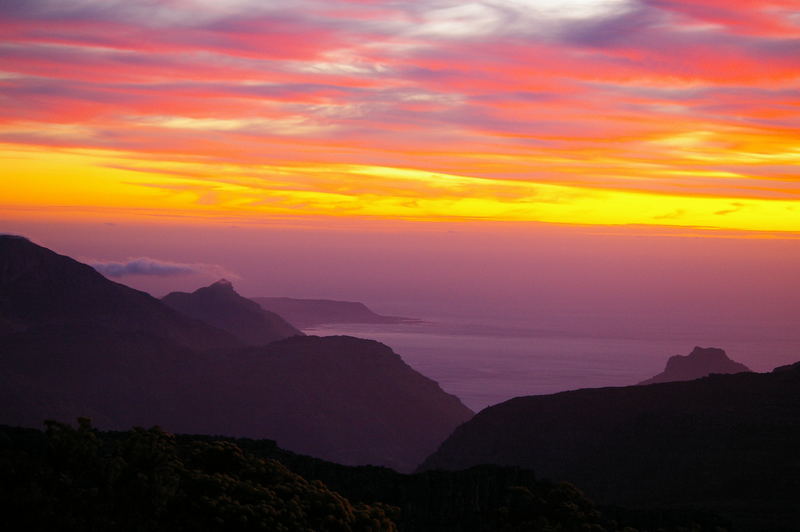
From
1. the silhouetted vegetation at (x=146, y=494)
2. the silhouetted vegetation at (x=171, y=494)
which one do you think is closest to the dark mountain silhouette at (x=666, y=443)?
the silhouetted vegetation at (x=171, y=494)

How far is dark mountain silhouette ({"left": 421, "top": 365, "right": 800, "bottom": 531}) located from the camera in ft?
301

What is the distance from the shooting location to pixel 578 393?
151m

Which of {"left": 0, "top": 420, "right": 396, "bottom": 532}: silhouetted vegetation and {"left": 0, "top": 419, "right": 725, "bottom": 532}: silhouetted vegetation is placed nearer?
{"left": 0, "top": 420, "right": 396, "bottom": 532}: silhouetted vegetation

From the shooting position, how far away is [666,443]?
4616 inches

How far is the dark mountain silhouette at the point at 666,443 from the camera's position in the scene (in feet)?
301

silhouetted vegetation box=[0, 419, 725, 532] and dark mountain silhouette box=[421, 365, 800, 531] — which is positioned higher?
silhouetted vegetation box=[0, 419, 725, 532]

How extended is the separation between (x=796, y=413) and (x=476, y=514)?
91.9m

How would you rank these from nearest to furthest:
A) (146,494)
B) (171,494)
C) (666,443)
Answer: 1. (171,494)
2. (146,494)
3. (666,443)

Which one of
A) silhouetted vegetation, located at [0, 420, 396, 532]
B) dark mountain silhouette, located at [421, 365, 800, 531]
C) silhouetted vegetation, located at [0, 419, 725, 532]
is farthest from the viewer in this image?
dark mountain silhouette, located at [421, 365, 800, 531]

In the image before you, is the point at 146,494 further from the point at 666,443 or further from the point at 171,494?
the point at 666,443

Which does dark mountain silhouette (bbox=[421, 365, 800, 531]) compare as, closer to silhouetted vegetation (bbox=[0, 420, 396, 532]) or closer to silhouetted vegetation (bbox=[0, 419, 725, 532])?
silhouetted vegetation (bbox=[0, 419, 725, 532])

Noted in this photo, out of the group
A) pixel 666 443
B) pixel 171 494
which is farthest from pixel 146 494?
pixel 666 443

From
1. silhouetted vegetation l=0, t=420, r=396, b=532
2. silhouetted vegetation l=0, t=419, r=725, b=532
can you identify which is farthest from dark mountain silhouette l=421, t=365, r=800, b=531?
silhouetted vegetation l=0, t=420, r=396, b=532

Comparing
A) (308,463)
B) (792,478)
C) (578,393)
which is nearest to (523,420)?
(578,393)
